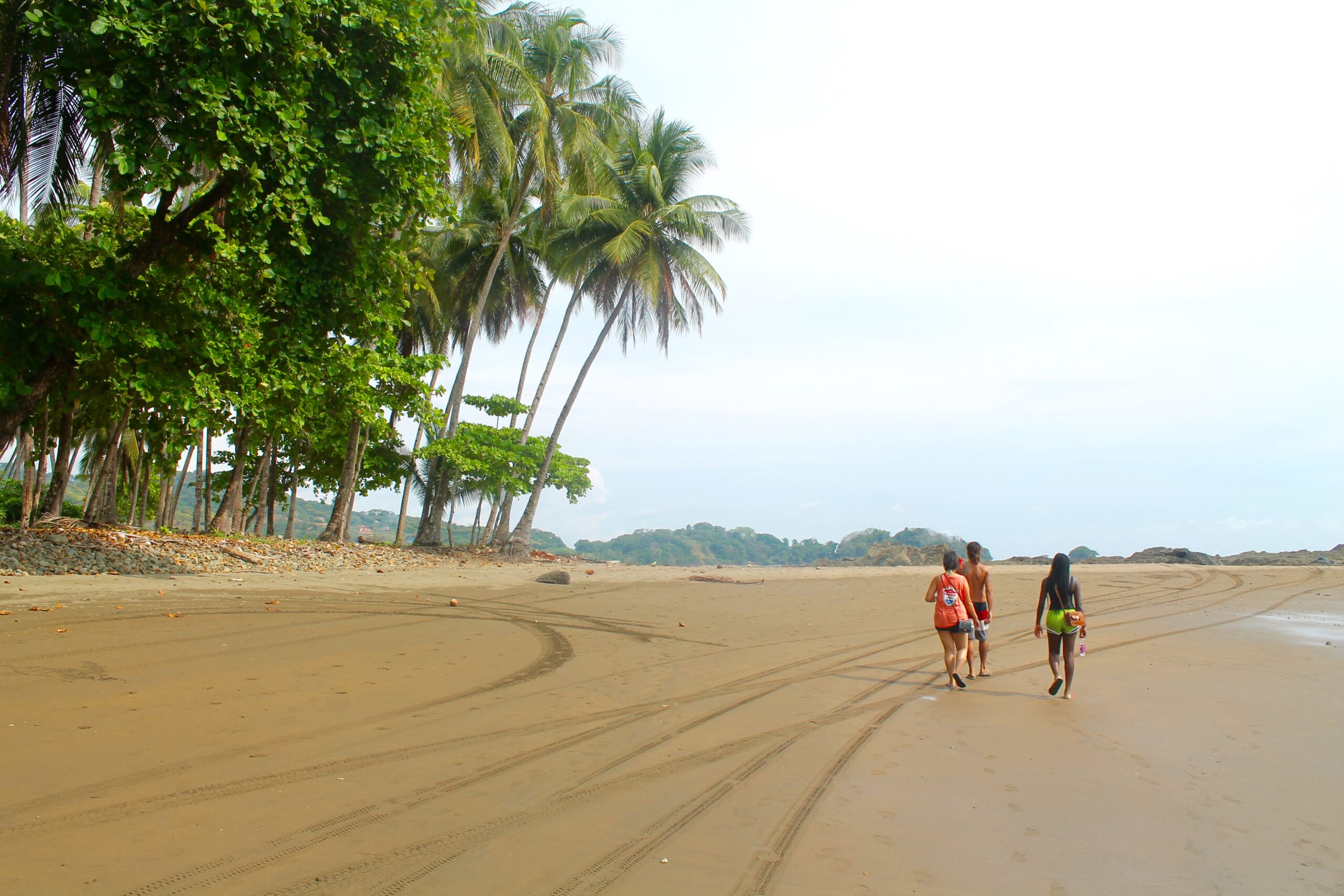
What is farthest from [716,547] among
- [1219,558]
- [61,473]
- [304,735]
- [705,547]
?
[304,735]

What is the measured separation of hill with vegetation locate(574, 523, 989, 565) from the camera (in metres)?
55.8

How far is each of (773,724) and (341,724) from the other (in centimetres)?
299

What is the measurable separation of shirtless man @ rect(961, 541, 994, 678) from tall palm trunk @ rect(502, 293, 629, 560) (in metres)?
16.9

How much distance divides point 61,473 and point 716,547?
49.6 meters

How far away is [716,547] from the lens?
6344 cm

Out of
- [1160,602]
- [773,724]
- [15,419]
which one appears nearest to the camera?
[773,724]

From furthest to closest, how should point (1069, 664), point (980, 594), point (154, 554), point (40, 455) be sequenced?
1. point (40, 455)
2. point (154, 554)
3. point (980, 594)
4. point (1069, 664)

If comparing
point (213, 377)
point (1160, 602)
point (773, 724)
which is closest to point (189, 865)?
point (773, 724)

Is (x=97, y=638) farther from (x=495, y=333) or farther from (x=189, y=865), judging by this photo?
(x=495, y=333)

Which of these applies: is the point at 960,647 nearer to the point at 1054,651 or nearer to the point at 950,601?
the point at 950,601

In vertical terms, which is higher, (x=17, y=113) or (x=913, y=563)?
(x=17, y=113)

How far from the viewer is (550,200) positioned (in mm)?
25469

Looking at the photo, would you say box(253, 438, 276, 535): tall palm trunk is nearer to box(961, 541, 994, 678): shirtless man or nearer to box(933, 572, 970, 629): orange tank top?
box(961, 541, 994, 678): shirtless man

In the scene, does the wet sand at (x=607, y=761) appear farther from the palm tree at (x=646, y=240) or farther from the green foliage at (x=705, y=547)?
the green foliage at (x=705, y=547)
